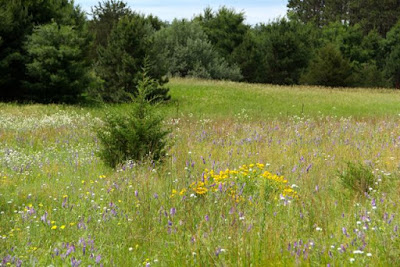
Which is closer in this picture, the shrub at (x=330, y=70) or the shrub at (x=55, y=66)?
the shrub at (x=55, y=66)

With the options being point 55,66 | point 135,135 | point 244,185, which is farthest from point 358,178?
point 55,66

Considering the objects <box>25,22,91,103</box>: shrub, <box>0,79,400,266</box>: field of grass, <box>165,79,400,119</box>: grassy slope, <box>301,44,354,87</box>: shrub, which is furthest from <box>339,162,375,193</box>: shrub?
<box>301,44,354,87</box>: shrub

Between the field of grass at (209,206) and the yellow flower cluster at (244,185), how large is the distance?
0.02 meters

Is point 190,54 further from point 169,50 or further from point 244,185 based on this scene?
point 244,185

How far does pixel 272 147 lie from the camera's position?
9289 millimetres

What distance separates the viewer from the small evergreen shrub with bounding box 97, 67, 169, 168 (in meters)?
7.95

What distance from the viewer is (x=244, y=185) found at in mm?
5270

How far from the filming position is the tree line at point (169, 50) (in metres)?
22.5

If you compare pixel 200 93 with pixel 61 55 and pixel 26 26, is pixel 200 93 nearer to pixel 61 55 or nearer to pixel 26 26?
pixel 61 55

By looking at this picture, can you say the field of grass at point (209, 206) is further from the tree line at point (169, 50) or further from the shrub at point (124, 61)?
the shrub at point (124, 61)

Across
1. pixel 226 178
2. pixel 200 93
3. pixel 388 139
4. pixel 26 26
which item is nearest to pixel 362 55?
pixel 200 93

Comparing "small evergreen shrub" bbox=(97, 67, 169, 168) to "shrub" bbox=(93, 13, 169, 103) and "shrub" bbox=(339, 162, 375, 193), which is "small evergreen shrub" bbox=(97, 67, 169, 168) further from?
"shrub" bbox=(93, 13, 169, 103)


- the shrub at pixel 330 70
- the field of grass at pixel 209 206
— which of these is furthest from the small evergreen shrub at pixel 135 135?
the shrub at pixel 330 70

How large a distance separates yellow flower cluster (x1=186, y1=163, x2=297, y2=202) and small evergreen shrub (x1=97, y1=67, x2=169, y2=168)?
7.93ft
